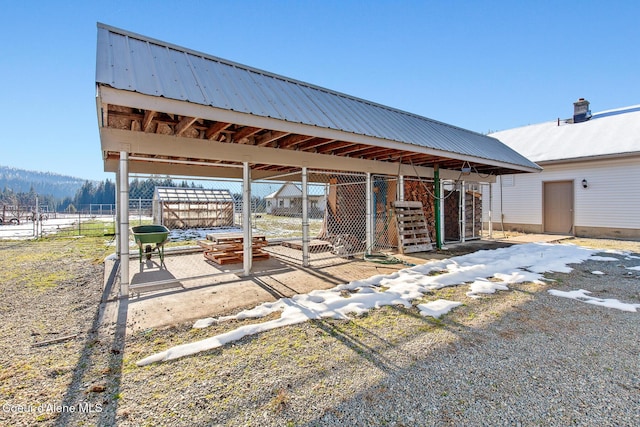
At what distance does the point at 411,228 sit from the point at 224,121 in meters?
5.85

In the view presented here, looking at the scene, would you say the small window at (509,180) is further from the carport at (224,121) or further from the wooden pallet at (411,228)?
the wooden pallet at (411,228)

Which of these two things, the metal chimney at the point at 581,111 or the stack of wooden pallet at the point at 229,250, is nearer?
the stack of wooden pallet at the point at 229,250

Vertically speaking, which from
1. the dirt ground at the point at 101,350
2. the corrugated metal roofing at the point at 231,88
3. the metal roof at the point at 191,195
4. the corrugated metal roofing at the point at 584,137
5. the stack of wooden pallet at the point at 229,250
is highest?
the corrugated metal roofing at the point at 584,137

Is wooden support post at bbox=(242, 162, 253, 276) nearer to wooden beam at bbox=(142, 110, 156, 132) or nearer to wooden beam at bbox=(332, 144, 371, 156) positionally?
wooden beam at bbox=(142, 110, 156, 132)

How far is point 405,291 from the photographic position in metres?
4.44

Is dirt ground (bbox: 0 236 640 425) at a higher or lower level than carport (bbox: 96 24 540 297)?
lower

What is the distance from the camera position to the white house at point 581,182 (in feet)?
35.2

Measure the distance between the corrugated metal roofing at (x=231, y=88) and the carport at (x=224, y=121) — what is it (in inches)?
0.7

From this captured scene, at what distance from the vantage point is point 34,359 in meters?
2.54

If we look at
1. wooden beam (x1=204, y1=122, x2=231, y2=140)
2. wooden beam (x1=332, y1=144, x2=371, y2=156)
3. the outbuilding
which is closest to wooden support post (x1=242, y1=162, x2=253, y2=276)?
wooden beam (x1=204, y1=122, x2=231, y2=140)

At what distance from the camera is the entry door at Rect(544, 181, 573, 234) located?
1207 cm

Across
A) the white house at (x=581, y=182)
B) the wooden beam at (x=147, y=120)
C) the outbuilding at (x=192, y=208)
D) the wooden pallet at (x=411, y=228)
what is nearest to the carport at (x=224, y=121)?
the wooden beam at (x=147, y=120)

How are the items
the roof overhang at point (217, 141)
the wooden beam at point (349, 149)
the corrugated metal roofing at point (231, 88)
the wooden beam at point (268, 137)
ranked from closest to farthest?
1. the corrugated metal roofing at point (231, 88)
2. the roof overhang at point (217, 141)
3. the wooden beam at point (268, 137)
4. the wooden beam at point (349, 149)

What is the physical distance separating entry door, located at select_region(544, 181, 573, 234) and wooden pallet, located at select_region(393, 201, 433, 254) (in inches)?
306
